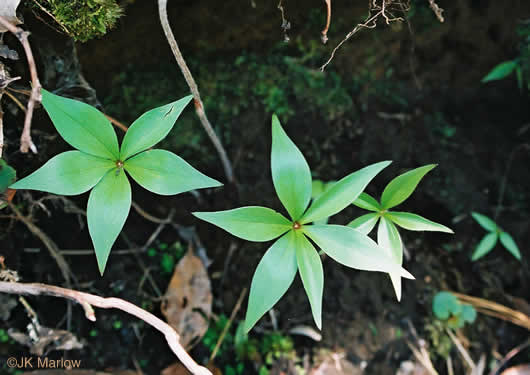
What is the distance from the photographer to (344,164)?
1401mm

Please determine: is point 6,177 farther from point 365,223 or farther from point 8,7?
point 365,223

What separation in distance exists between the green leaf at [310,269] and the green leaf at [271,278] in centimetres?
1

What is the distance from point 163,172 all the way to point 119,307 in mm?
276

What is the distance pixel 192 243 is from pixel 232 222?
22.2 inches

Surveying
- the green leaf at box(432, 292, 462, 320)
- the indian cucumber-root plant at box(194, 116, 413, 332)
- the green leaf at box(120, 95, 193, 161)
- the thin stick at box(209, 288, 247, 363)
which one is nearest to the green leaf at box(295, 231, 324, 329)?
the indian cucumber-root plant at box(194, 116, 413, 332)

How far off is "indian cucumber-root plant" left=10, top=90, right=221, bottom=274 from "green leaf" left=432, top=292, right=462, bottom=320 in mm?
1006

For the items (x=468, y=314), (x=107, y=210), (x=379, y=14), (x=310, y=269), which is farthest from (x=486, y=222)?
(x=107, y=210)

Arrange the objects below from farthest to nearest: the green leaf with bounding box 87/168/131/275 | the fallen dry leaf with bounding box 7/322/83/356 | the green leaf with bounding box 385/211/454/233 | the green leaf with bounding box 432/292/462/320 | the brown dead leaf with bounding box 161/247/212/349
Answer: the green leaf with bounding box 432/292/462/320 → the brown dead leaf with bounding box 161/247/212/349 → the fallen dry leaf with bounding box 7/322/83/356 → the green leaf with bounding box 385/211/454/233 → the green leaf with bounding box 87/168/131/275

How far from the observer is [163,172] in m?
0.72

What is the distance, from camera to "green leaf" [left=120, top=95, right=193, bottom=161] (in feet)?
2.37

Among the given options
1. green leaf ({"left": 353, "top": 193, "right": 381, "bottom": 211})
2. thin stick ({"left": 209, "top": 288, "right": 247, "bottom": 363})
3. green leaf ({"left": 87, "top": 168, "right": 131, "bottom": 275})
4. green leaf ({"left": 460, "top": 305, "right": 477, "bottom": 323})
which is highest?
green leaf ({"left": 87, "top": 168, "right": 131, "bottom": 275})

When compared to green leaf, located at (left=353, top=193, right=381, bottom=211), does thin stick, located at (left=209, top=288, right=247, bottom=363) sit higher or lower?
lower

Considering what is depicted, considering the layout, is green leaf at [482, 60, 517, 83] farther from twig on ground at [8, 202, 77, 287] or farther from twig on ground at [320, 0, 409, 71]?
twig on ground at [8, 202, 77, 287]

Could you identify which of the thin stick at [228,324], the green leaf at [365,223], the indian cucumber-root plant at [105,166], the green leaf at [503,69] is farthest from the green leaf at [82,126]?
the green leaf at [503,69]
